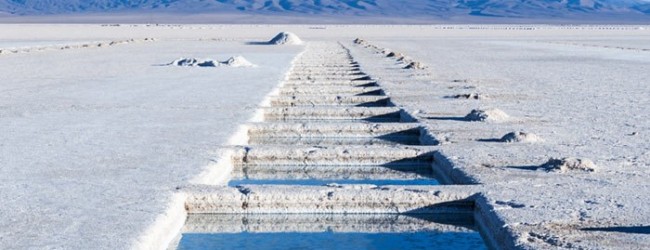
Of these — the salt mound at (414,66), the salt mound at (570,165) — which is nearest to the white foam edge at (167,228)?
the salt mound at (570,165)

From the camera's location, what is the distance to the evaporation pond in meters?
4.92

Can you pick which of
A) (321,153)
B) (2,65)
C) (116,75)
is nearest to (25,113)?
(321,153)

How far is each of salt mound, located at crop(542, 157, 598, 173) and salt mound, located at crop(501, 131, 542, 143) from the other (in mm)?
1321

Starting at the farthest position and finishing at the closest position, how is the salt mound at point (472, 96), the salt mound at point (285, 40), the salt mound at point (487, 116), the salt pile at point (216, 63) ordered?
the salt mound at point (285, 40) < the salt pile at point (216, 63) < the salt mound at point (472, 96) < the salt mound at point (487, 116)

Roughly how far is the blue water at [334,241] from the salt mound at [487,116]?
4.39 m

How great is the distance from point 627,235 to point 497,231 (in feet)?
1.92

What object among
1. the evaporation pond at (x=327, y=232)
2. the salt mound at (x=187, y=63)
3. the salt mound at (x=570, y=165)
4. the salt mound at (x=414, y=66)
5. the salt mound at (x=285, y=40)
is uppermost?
the salt mound at (x=570, y=165)

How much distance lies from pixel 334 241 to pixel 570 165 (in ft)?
6.77

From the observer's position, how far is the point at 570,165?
639 cm

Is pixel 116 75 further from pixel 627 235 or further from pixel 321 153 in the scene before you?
pixel 627 235

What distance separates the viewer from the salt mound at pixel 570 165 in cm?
637

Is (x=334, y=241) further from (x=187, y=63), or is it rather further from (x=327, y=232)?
(x=187, y=63)

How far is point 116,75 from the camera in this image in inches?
696

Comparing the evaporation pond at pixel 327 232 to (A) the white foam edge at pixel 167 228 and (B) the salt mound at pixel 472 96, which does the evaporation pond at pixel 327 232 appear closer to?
(A) the white foam edge at pixel 167 228
